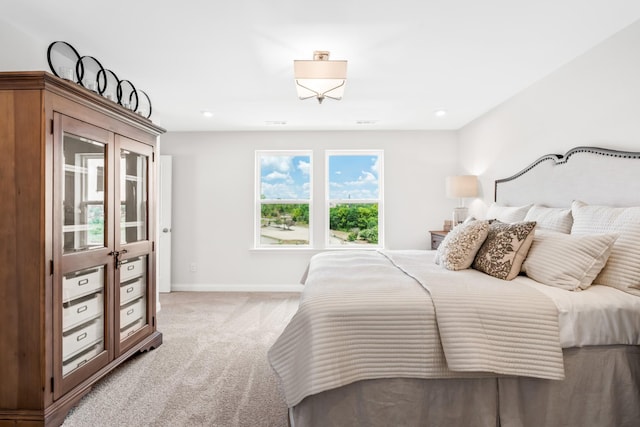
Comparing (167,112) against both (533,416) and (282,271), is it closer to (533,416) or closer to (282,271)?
(282,271)

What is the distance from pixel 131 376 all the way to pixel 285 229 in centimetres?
295

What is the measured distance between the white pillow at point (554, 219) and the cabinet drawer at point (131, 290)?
122 inches

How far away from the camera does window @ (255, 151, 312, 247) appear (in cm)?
514

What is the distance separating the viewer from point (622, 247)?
6.13ft

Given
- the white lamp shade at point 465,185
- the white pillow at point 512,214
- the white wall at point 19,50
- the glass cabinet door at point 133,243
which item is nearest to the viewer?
the white wall at point 19,50

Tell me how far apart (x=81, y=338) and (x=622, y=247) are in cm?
317

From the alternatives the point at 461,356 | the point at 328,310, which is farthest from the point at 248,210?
the point at 461,356

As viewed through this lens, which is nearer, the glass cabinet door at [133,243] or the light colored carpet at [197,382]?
the light colored carpet at [197,382]

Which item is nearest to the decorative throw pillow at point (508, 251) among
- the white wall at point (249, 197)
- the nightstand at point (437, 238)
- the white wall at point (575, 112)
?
the white wall at point (575, 112)

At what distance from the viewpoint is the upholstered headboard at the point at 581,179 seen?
85.8 inches

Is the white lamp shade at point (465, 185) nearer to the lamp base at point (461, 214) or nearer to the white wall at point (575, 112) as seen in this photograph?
the white wall at point (575, 112)

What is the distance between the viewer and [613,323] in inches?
65.8

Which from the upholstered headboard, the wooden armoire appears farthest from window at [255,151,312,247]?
the upholstered headboard

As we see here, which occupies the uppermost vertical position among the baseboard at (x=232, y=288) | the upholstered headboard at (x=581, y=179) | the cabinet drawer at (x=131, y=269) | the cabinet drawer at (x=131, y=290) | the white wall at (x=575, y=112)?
the white wall at (x=575, y=112)
